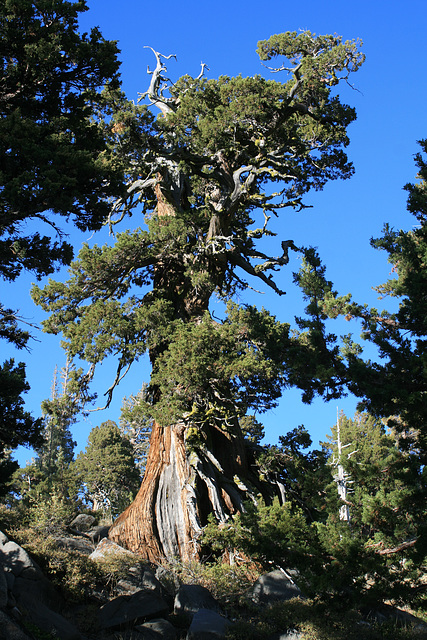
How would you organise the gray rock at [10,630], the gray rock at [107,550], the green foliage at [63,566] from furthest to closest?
1. the gray rock at [107,550]
2. the green foliage at [63,566]
3. the gray rock at [10,630]

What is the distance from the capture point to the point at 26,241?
35.1 feet

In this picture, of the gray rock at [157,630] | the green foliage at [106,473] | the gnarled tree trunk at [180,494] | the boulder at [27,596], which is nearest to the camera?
the boulder at [27,596]

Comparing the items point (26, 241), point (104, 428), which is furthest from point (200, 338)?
point (104, 428)

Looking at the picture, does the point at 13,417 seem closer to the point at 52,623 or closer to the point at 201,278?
the point at 52,623

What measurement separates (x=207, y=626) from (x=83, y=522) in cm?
1040

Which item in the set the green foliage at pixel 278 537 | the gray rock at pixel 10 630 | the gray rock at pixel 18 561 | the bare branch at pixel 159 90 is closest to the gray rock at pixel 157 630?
the green foliage at pixel 278 537

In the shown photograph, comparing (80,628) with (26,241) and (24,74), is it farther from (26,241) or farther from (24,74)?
(24,74)

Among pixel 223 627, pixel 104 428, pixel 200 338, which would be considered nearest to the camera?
pixel 223 627

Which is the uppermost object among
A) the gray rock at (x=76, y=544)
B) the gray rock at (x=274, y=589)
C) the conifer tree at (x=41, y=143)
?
the conifer tree at (x=41, y=143)

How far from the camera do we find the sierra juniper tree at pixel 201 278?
1499cm

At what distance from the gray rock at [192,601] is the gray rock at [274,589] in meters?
1.00

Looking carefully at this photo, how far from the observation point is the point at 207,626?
1002 cm

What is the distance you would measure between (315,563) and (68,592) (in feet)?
19.1

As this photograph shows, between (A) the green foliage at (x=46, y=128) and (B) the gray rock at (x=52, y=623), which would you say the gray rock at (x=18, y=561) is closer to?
(B) the gray rock at (x=52, y=623)
